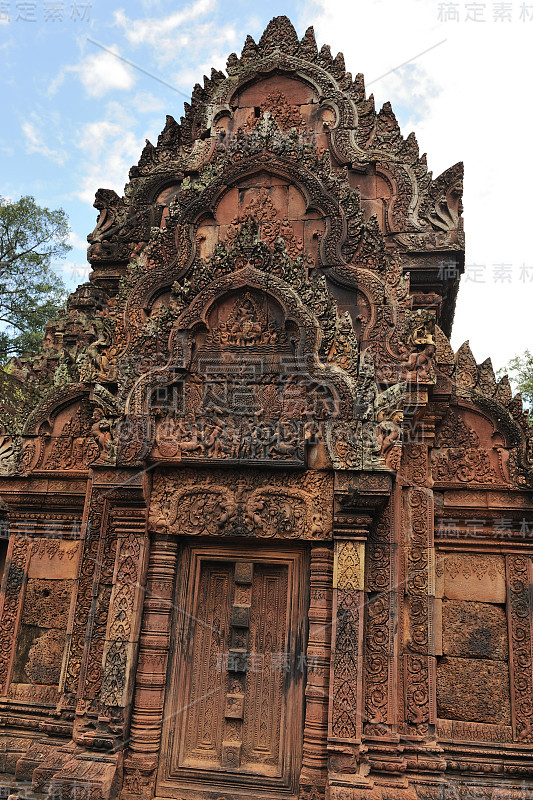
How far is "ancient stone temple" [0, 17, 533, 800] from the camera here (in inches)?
249

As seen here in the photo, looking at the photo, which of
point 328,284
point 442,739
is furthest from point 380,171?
point 442,739

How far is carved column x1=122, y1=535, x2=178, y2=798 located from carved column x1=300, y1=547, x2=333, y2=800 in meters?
1.52

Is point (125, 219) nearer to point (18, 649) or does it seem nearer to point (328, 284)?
point (328, 284)

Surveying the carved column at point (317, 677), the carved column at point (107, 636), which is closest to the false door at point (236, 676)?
the carved column at point (317, 677)

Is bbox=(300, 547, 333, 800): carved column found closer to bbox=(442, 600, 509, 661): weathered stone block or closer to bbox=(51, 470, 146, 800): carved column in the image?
bbox=(442, 600, 509, 661): weathered stone block

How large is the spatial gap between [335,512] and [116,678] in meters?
2.75

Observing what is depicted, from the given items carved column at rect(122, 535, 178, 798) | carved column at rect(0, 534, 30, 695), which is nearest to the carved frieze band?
carved column at rect(122, 535, 178, 798)

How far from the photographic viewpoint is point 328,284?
758cm

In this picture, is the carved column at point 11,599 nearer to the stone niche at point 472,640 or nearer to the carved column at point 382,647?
the carved column at point 382,647

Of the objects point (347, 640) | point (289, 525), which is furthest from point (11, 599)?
point (347, 640)

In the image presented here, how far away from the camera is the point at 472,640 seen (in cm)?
700

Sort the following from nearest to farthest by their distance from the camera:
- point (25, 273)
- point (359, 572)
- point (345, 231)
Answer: point (359, 572)
point (345, 231)
point (25, 273)

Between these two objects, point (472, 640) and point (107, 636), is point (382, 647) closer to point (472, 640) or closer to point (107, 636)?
point (472, 640)

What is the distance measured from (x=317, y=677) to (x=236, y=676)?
93 cm
